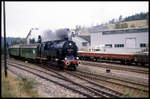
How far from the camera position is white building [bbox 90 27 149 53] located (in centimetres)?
3528

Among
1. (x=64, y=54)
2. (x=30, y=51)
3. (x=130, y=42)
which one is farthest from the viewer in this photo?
(x=130, y=42)

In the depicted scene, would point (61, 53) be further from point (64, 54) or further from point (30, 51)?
point (30, 51)

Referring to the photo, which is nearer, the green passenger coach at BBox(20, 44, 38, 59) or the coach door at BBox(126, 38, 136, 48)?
the green passenger coach at BBox(20, 44, 38, 59)

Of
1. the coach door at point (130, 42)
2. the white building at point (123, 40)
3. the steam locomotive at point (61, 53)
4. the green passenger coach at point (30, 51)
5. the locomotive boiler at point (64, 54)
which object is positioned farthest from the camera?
the coach door at point (130, 42)

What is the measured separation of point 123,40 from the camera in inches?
1513

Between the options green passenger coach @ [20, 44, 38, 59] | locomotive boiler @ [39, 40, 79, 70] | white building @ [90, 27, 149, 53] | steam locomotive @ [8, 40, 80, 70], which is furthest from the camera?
white building @ [90, 27, 149, 53]

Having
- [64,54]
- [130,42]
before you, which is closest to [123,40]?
[130,42]

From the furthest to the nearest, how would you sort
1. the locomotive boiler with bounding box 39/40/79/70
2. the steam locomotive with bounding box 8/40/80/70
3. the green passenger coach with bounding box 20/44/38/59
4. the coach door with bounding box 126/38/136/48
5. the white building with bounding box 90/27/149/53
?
the coach door with bounding box 126/38/136/48
the white building with bounding box 90/27/149/53
the green passenger coach with bounding box 20/44/38/59
the steam locomotive with bounding box 8/40/80/70
the locomotive boiler with bounding box 39/40/79/70

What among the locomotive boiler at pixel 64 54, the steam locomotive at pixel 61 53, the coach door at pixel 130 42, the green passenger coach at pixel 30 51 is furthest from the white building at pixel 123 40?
the locomotive boiler at pixel 64 54

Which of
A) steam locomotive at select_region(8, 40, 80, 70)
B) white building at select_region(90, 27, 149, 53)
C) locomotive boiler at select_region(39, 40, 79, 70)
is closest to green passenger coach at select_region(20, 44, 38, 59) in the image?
steam locomotive at select_region(8, 40, 80, 70)

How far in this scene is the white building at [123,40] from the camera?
116 ft

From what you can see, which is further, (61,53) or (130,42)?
(130,42)

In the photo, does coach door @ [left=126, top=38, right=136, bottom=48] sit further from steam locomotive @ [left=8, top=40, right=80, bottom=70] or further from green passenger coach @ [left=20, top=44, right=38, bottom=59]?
steam locomotive @ [left=8, top=40, right=80, bottom=70]

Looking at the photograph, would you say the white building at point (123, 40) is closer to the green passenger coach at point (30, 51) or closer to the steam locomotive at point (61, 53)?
the green passenger coach at point (30, 51)
